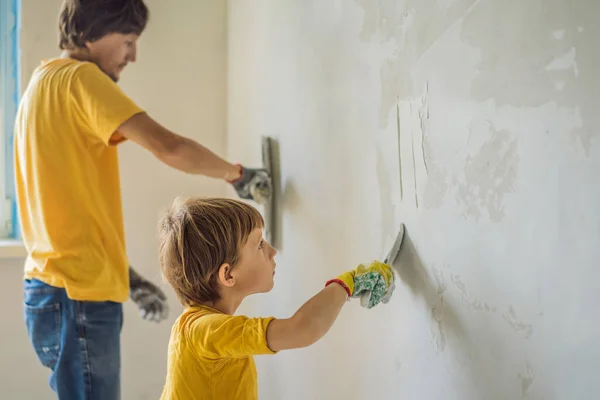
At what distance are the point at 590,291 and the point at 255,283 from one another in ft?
1.95

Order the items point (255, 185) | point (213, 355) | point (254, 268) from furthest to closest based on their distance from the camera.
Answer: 1. point (255, 185)
2. point (254, 268)
3. point (213, 355)

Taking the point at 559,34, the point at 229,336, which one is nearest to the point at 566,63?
the point at 559,34

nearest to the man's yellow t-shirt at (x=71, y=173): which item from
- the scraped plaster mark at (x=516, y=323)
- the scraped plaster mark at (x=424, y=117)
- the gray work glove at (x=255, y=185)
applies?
the gray work glove at (x=255, y=185)

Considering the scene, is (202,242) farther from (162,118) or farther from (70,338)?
(162,118)

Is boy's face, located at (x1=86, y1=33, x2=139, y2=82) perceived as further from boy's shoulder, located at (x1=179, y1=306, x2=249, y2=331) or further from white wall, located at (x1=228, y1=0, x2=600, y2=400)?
boy's shoulder, located at (x1=179, y1=306, x2=249, y2=331)

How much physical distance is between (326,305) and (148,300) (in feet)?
3.14

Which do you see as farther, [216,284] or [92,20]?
[92,20]

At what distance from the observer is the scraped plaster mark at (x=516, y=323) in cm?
76

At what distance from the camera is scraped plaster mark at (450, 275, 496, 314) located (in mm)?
844

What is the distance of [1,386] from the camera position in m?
2.29

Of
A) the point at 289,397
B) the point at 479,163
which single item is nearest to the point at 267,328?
the point at 479,163

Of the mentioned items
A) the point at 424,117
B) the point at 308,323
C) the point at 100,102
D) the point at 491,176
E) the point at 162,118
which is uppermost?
the point at 162,118

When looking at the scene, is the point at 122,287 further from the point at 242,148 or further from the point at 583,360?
the point at 583,360

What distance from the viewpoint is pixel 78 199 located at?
146 cm
